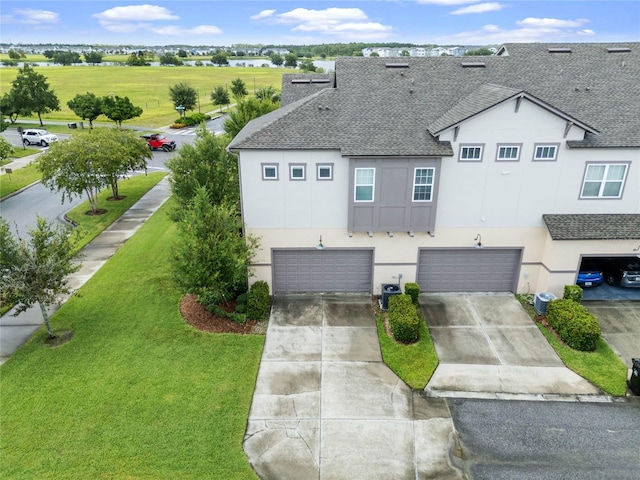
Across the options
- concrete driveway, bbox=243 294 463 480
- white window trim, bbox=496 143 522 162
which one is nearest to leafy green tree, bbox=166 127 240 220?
concrete driveway, bbox=243 294 463 480

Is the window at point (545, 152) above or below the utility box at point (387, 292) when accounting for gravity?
above

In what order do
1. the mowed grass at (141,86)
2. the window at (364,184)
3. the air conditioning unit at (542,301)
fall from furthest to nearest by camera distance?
the mowed grass at (141,86) < the air conditioning unit at (542,301) < the window at (364,184)

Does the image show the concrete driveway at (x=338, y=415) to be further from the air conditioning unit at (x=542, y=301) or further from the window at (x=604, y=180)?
the window at (x=604, y=180)

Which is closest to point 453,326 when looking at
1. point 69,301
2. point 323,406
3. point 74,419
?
point 323,406

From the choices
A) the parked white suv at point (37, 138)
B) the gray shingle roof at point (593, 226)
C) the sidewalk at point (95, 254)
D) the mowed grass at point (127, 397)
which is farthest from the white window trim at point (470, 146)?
the parked white suv at point (37, 138)

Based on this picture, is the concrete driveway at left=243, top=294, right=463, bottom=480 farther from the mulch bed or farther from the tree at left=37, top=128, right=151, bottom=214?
the tree at left=37, top=128, right=151, bottom=214

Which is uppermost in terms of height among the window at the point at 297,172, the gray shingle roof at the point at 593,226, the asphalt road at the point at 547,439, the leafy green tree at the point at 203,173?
the window at the point at 297,172

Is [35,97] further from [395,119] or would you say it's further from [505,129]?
[505,129]
